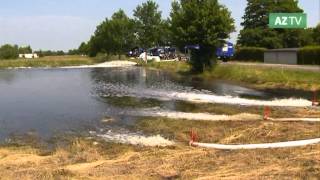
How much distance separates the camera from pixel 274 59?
7512cm

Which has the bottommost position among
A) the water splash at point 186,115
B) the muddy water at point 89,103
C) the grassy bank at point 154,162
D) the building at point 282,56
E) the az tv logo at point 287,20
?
the muddy water at point 89,103

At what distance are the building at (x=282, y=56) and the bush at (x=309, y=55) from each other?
1664mm

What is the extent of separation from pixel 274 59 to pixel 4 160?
207ft

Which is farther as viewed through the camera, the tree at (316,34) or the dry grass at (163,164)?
the tree at (316,34)

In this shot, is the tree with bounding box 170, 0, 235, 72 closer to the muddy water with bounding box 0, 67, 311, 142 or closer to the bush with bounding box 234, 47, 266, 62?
the muddy water with bounding box 0, 67, 311, 142

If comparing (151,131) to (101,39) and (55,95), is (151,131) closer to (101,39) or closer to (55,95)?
(55,95)

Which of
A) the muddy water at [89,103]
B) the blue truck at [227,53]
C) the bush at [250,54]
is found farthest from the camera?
the blue truck at [227,53]

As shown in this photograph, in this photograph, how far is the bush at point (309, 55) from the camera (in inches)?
2393

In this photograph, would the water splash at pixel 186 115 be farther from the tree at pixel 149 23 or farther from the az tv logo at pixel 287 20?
the tree at pixel 149 23

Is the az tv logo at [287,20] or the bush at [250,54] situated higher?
the az tv logo at [287,20]

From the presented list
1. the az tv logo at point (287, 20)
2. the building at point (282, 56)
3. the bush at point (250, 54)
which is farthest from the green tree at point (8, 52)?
the az tv logo at point (287, 20)

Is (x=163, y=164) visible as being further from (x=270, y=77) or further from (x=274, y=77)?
(x=270, y=77)

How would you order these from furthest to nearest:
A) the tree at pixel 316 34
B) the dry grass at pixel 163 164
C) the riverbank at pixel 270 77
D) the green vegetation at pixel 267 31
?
the green vegetation at pixel 267 31
the tree at pixel 316 34
the riverbank at pixel 270 77
the dry grass at pixel 163 164

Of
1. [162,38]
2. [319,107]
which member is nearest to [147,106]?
[319,107]
